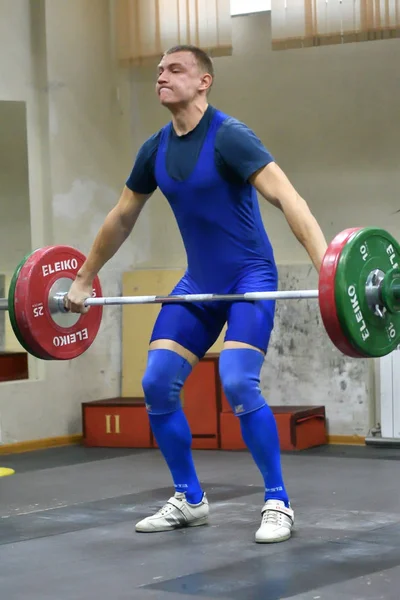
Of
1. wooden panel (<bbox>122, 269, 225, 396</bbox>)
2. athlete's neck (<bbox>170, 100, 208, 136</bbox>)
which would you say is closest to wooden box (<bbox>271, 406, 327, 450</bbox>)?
wooden panel (<bbox>122, 269, 225, 396</bbox>)

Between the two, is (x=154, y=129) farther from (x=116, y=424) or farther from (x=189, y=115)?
(x=189, y=115)

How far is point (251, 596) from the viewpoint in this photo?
2881mm

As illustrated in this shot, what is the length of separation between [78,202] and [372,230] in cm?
368

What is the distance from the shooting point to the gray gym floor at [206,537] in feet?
9.86

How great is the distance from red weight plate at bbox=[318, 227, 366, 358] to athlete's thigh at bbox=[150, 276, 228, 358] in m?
0.62

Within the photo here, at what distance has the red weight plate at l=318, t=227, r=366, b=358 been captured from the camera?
3107mm

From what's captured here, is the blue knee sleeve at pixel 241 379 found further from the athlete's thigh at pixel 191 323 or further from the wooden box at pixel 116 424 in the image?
the wooden box at pixel 116 424

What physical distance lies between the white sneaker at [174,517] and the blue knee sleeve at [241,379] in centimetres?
46

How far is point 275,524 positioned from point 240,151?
1.20 metres

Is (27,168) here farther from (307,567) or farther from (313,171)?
(307,567)

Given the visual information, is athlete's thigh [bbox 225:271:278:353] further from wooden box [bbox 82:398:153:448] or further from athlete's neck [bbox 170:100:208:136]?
wooden box [bbox 82:398:153:448]

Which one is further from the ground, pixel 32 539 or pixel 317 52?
pixel 317 52

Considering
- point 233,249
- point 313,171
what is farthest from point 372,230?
point 313,171

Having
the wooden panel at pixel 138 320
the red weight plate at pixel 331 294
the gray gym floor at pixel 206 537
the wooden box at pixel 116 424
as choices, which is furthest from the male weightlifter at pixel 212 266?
the wooden panel at pixel 138 320
